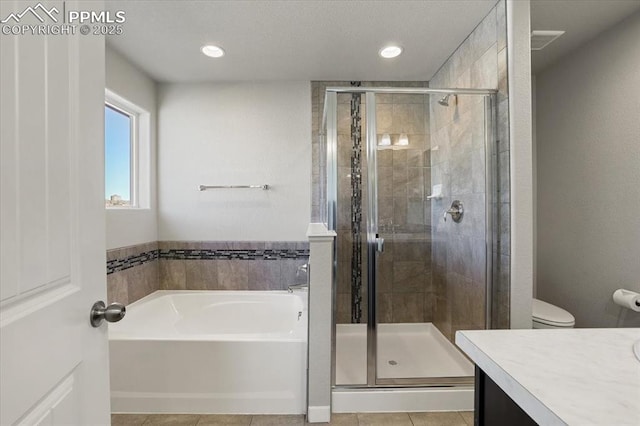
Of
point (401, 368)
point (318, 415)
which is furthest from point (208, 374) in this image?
point (401, 368)

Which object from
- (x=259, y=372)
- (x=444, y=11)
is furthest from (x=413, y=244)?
(x=444, y=11)

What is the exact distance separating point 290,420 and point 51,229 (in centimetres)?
165

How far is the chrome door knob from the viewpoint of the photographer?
71 centimetres

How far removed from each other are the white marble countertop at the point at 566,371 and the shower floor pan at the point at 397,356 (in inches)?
53.5

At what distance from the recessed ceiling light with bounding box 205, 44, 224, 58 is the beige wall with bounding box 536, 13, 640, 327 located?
9.08 ft

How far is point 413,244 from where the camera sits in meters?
2.22

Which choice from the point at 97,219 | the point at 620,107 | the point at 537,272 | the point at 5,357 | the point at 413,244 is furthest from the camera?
the point at 537,272

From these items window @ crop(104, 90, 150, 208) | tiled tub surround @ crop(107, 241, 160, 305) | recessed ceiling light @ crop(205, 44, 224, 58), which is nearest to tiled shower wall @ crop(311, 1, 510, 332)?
recessed ceiling light @ crop(205, 44, 224, 58)

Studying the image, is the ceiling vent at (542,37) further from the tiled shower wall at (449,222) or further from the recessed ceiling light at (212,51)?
the recessed ceiling light at (212,51)

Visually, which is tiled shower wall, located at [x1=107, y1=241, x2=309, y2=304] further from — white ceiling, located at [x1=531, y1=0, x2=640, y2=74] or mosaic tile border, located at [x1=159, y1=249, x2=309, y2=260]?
white ceiling, located at [x1=531, y1=0, x2=640, y2=74]

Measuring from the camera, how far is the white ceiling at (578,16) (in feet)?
5.88

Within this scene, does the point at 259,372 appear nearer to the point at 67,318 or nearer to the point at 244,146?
the point at 67,318

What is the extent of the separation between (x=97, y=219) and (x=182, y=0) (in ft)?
5.20

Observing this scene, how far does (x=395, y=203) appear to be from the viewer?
6.86 feet
